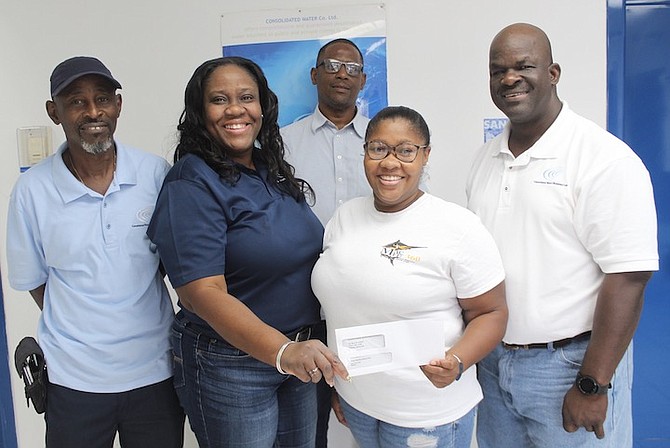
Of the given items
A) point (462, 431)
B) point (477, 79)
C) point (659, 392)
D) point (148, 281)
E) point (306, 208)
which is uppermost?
point (477, 79)

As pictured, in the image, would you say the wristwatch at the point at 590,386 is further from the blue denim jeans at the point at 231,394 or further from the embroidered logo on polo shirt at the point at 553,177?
the blue denim jeans at the point at 231,394

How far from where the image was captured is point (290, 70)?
2293 mm

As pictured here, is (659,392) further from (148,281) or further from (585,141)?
(148,281)

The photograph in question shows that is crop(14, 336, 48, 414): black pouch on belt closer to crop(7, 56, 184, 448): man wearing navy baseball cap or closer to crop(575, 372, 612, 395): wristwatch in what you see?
crop(7, 56, 184, 448): man wearing navy baseball cap

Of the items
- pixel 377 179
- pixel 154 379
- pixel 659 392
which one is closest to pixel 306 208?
pixel 377 179

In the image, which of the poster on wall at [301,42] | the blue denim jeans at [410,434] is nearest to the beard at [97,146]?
the poster on wall at [301,42]

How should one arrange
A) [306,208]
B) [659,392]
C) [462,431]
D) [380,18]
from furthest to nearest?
[659,392] < [380,18] < [306,208] < [462,431]

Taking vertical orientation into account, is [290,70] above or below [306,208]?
above

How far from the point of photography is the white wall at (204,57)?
85.7 inches

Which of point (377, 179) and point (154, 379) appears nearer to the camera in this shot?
point (377, 179)

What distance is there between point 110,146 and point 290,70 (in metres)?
0.99

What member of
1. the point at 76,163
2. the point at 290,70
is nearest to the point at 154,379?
the point at 76,163

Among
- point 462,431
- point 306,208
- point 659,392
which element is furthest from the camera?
point 659,392

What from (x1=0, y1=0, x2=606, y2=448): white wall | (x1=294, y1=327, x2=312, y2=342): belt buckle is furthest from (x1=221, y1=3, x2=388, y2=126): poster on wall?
(x1=294, y1=327, x2=312, y2=342): belt buckle
